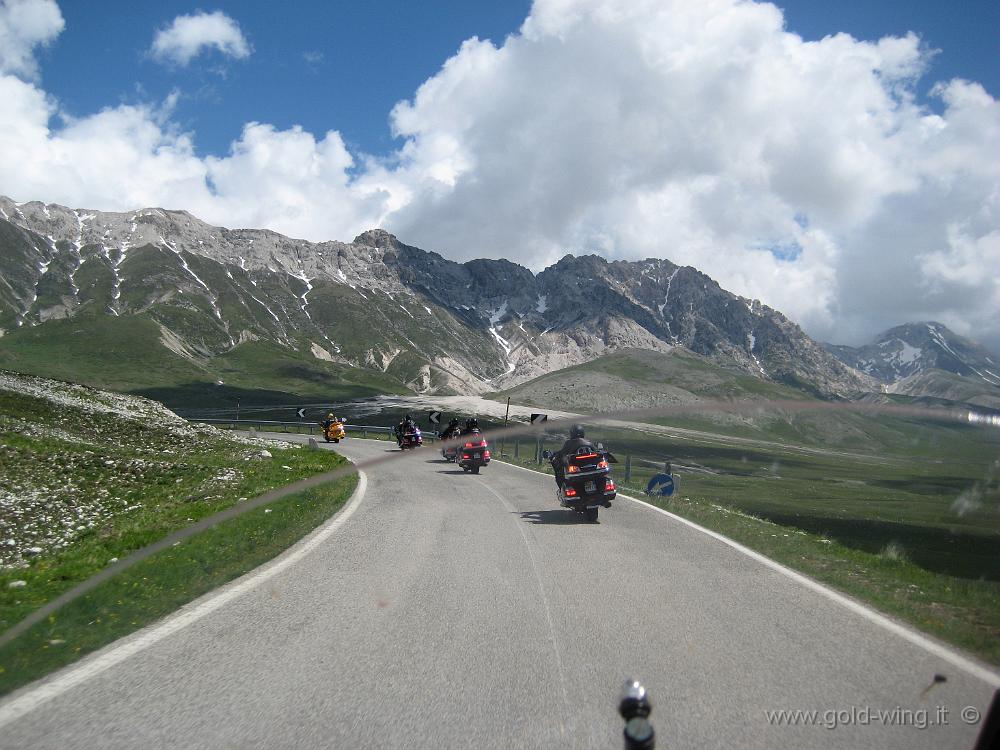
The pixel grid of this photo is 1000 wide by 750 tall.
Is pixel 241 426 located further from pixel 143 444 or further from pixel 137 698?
pixel 137 698

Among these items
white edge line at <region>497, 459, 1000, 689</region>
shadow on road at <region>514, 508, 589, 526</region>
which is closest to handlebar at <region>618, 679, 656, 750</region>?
white edge line at <region>497, 459, 1000, 689</region>

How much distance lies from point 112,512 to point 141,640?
1036 centimetres

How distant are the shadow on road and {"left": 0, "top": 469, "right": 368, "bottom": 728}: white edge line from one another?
215 inches

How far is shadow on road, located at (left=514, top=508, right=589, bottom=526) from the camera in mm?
14445

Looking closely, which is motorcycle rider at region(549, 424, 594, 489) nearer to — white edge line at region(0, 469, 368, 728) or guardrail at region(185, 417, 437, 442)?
white edge line at region(0, 469, 368, 728)

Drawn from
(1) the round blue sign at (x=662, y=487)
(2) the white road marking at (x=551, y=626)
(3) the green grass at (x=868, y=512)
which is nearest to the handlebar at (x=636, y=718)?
(2) the white road marking at (x=551, y=626)

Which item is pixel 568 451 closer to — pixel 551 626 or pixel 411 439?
pixel 551 626

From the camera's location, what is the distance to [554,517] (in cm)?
1523

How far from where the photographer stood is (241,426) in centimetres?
6850

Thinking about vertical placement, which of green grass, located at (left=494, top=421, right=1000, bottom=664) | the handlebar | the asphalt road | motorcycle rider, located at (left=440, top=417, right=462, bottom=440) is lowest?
green grass, located at (left=494, top=421, right=1000, bottom=664)

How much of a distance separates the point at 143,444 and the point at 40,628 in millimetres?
23365

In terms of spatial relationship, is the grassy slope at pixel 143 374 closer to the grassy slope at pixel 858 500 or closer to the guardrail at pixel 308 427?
the grassy slope at pixel 858 500

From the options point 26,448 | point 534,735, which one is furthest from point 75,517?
point 534,735

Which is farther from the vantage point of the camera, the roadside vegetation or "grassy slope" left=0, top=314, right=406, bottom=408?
"grassy slope" left=0, top=314, right=406, bottom=408
